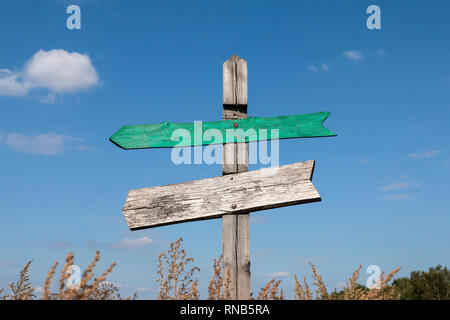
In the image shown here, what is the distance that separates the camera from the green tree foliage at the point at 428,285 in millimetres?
23172

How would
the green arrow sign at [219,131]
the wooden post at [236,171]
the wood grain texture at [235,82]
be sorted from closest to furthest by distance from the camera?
the wooden post at [236,171] → the green arrow sign at [219,131] → the wood grain texture at [235,82]

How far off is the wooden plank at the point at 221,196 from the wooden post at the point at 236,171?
14 cm

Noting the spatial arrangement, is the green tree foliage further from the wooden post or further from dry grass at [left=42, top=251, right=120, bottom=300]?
dry grass at [left=42, top=251, right=120, bottom=300]

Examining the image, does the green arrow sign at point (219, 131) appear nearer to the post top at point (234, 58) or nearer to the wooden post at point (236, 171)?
the wooden post at point (236, 171)

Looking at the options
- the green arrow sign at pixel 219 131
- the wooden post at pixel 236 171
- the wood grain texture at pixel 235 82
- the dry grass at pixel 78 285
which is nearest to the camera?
the dry grass at pixel 78 285

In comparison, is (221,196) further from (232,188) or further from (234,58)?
(234,58)

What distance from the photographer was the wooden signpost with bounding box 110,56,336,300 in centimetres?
503

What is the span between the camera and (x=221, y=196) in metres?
5.17

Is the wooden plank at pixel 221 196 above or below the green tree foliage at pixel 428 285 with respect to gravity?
above

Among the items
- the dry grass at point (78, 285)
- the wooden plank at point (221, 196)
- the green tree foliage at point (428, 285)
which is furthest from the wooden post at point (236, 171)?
the green tree foliage at point (428, 285)

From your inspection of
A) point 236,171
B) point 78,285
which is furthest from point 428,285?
point 78,285

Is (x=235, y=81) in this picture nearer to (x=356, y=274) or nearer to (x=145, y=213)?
(x=145, y=213)
